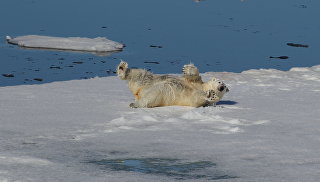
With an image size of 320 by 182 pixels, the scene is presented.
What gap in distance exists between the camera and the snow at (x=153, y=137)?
12.1 ft

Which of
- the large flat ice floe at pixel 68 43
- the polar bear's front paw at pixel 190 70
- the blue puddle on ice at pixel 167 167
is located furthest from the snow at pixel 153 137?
the large flat ice floe at pixel 68 43

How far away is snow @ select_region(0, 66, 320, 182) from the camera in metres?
3.69

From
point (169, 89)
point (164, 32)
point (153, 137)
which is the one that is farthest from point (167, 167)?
point (164, 32)

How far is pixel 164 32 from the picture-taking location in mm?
17328

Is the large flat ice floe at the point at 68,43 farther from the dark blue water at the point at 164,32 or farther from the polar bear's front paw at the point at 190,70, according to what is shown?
the polar bear's front paw at the point at 190,70

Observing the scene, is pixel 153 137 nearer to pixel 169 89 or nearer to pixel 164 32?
pixel 169 89

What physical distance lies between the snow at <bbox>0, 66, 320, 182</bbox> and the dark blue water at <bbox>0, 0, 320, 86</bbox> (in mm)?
5305

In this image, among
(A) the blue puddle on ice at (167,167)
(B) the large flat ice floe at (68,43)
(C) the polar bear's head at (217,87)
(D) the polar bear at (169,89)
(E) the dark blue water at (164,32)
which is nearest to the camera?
(A) the blue puddle on ice at (167,167)

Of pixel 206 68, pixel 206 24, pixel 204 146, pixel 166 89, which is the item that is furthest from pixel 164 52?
pixel 204 146

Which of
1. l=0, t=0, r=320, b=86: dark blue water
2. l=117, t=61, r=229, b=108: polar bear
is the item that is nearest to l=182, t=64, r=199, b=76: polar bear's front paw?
l=117, t=61, r=229, b=108: polar bear

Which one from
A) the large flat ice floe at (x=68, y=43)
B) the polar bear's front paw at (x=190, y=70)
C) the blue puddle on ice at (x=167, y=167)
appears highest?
the large flat ice floe at (x=68, y=43)

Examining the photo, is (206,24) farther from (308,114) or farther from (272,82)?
(308,114)

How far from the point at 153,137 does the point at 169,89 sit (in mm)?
1341

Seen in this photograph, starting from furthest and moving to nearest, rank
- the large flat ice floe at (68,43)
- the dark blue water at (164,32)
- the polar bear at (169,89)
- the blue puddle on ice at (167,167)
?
the large flat ice floe at (68,43) → the dark blue water at (164,32) → the polar bear at (169,89) → the blue puddle on ice at (167,167)
